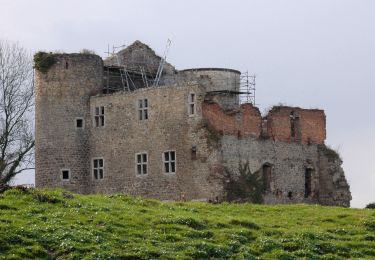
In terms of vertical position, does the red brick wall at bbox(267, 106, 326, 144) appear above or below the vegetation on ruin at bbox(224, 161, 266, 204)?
above

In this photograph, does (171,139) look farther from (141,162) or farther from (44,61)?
(44,61)

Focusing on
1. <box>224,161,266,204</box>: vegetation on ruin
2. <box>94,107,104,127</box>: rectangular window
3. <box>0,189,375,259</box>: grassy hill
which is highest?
<box>94,107,104,127</box>: rectangular window

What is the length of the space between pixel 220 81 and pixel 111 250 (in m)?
37.1

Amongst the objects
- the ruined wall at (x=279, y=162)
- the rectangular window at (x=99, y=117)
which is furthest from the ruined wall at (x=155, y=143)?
the ruined wall at (x=279, y=162)

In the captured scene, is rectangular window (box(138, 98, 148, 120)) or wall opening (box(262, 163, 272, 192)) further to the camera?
rectangular window (box(138, 98, 148, 120))

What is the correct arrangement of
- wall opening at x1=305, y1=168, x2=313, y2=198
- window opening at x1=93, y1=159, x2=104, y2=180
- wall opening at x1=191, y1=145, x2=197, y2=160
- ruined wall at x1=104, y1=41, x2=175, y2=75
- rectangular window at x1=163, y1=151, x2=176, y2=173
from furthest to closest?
ruined wall at x1=104, y1=41, x2=175, y2=75 → wall opening at x1=305, y1=168, x2=313, y2=198 → window opening at x1=93, y1=159, x2=104, y2=180 → rectangular window at x1=163, y1=151, x2=176, y2=173 → wall opening at x1=191, y1=145, x2=197, y2=160

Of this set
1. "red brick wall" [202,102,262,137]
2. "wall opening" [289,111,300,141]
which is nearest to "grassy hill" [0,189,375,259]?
"red brick wall" [202,102,262,137]

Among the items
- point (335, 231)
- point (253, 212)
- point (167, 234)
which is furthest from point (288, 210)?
point (167, 234)

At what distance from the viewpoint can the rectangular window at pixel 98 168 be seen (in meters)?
66.5

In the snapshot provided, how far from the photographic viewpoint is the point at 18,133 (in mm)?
74688

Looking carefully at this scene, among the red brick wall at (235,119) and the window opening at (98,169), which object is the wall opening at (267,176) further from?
the window opening at (98,169)

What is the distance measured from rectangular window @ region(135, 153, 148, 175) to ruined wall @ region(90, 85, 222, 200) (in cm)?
29

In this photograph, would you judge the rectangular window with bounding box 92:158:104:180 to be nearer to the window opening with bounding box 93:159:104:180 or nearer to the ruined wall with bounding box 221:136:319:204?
the window opening with bounding box 93:159:104:180

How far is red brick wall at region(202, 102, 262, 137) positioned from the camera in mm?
61844
